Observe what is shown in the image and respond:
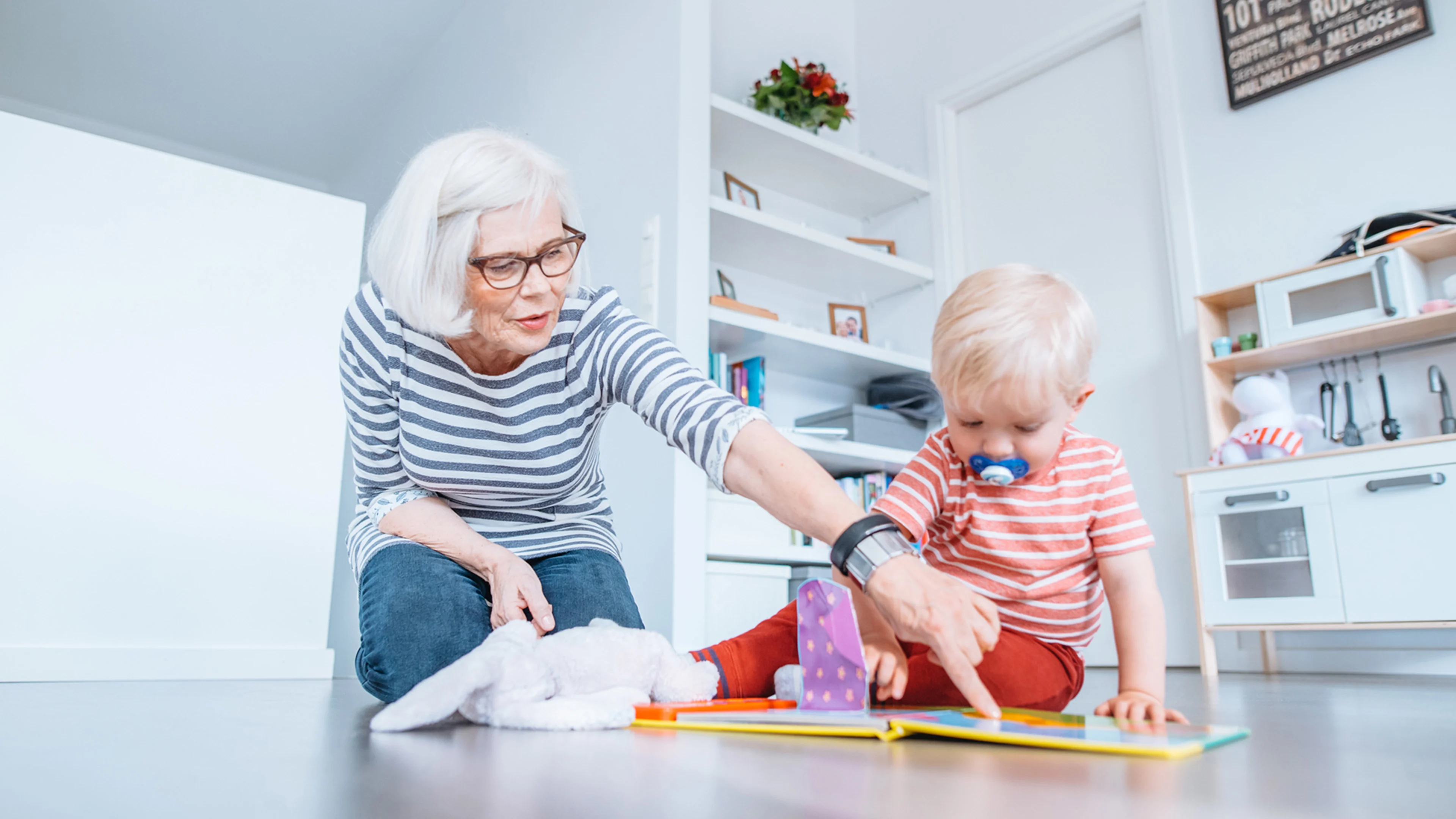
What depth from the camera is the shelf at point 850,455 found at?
9.86 ft

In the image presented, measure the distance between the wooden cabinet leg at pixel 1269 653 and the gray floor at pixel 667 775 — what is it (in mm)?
1730

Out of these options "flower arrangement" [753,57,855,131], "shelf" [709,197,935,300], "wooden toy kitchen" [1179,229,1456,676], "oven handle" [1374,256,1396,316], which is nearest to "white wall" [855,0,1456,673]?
"wooden toy kitchen" [1179,229,1456,676]

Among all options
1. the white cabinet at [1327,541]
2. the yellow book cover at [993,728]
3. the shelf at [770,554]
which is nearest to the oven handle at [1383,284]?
the white cabinet at [1327,541]

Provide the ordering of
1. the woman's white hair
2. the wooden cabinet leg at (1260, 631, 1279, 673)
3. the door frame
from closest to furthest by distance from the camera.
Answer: the woman's white hair → the wooden cabinet leg at (1260, 631, 1279, 673) → the door frame

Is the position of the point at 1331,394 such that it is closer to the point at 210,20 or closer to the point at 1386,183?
the point at 1386,183

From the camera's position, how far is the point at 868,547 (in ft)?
2.76

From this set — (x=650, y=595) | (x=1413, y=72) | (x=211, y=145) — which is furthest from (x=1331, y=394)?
(x=211, y=145)

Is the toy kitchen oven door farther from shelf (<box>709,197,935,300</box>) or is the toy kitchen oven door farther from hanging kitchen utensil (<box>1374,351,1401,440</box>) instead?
shelf (<box>709,197,935,300</box>)

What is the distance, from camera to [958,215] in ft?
12.0

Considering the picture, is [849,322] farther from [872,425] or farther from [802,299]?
[872,425]

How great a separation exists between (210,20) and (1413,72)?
4.67 m

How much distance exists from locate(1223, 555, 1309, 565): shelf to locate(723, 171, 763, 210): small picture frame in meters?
1.85

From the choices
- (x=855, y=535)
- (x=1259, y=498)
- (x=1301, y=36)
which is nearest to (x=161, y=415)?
(x=855, y=535)

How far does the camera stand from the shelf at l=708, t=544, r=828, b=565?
2721 millimetres
